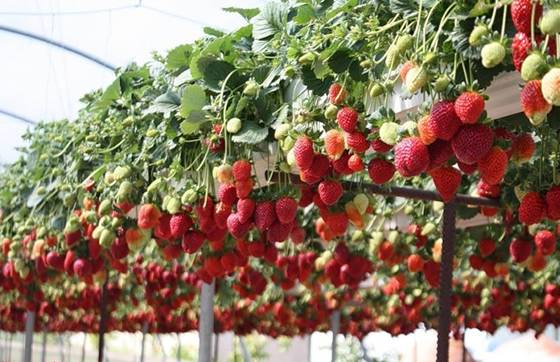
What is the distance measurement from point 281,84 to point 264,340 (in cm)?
1900

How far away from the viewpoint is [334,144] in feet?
A: 7.89

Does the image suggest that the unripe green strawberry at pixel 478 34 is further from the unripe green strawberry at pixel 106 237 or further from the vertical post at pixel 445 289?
the unripe green strawberry at pixel 106 237

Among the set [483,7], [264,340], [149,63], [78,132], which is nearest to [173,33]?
[78,132]

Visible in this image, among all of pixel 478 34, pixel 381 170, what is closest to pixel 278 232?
pixel 381 170

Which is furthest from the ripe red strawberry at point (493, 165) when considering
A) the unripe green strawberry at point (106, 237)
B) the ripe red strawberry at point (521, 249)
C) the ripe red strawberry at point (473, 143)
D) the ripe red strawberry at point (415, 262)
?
the ripe red strawberry at point (415, 262)

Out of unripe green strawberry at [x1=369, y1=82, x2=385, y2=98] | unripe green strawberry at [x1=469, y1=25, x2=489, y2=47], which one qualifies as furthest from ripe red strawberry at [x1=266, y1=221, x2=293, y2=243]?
unripe green strawberry at [x1=469, y1=25, x2=489, y2=47]

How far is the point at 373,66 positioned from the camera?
2.18 metres

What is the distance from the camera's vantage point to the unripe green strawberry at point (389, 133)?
2.11 meters

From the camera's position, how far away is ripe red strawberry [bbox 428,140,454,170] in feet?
6.36

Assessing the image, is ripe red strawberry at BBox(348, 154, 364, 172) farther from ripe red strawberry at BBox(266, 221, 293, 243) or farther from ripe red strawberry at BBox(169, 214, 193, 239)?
ripe red strawberry at BBox(169, 214, 193, 239)

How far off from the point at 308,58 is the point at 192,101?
617 mm

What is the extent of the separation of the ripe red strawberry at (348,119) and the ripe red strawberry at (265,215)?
1.92 feet

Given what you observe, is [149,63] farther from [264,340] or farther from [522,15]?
[264,340]

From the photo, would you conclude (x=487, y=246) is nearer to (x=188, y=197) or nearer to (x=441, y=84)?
(x=188, y=197)
